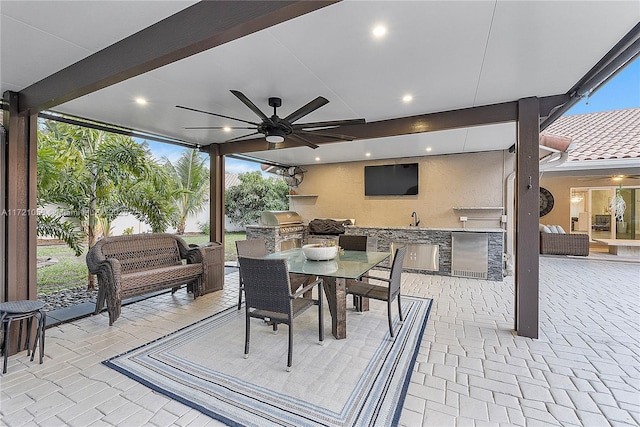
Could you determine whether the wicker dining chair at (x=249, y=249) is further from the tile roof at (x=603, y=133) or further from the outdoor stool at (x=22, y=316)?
the tile roof at (x=603, y=133)

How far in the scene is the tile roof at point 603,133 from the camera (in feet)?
24.6

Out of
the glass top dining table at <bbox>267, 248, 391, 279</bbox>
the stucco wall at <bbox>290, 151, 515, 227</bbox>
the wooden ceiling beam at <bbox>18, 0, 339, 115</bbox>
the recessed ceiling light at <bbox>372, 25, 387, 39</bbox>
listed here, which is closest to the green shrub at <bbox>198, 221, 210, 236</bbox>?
the stucco wall at <bbox>290, 151, 515, 227</bbox>

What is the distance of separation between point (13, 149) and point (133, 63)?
1873mm

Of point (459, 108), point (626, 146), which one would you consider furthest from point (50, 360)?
point (626, 146)

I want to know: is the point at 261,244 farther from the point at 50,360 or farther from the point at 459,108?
the point at 459,108

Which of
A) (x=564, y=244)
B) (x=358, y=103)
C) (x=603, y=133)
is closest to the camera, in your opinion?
(x=358, y=103)

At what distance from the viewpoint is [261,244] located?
14.1ft

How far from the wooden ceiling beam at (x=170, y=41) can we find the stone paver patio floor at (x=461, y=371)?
7.41 ft

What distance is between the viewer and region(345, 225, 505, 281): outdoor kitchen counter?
543cm

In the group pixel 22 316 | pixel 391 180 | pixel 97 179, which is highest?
pixel 391 180

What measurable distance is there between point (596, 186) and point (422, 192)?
693cm

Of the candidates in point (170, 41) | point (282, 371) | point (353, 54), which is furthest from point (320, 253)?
point (170, 41)

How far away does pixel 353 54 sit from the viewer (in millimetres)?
2242

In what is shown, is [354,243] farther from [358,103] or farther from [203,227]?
[203,227]
